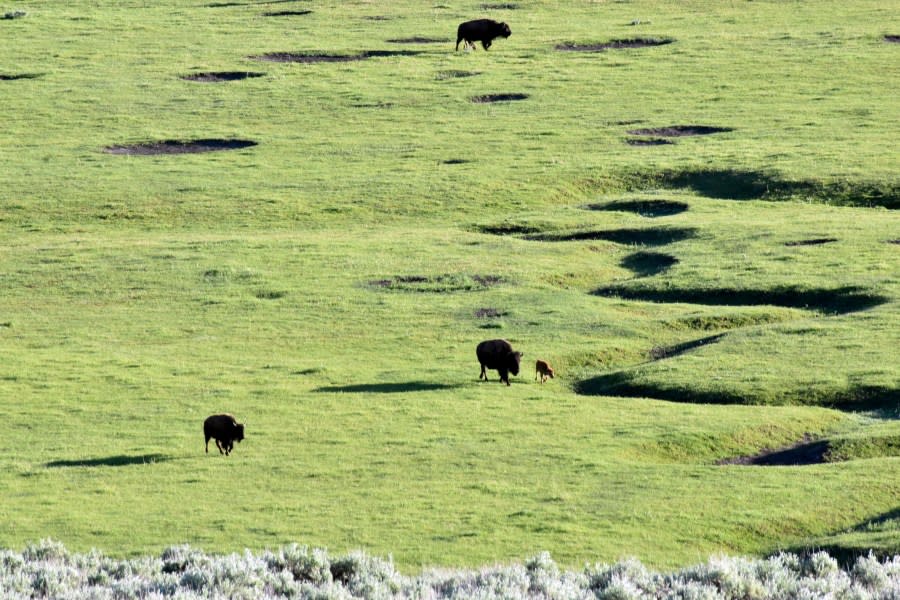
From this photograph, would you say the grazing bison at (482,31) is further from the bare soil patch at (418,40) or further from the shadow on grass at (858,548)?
the shadow on grass at (858,548)

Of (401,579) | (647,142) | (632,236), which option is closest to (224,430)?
(401,579)

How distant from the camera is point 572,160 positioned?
209ft

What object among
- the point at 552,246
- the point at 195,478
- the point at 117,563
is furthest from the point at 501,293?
the point at 117,563

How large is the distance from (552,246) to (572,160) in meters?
13.5

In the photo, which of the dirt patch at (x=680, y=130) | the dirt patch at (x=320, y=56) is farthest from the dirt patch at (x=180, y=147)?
the dirt patch at (x=680, y=130)

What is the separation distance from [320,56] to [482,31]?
8.88 metres

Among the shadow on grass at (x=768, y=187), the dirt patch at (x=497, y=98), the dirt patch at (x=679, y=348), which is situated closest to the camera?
the dirt patch at (x=679, y=348)

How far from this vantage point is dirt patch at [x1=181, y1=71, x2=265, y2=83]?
79.4 meters

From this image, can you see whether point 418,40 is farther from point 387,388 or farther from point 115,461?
point 115,461

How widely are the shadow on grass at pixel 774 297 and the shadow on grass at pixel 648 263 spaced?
262 centimetres

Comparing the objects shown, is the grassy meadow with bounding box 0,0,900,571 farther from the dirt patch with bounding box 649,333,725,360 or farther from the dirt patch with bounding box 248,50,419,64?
the dirt patch with bounding box 248,50,419,64

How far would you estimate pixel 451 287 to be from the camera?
151ft

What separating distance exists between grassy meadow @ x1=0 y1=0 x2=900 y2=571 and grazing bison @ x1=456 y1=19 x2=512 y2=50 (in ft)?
3.48

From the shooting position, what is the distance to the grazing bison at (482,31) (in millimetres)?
84938
